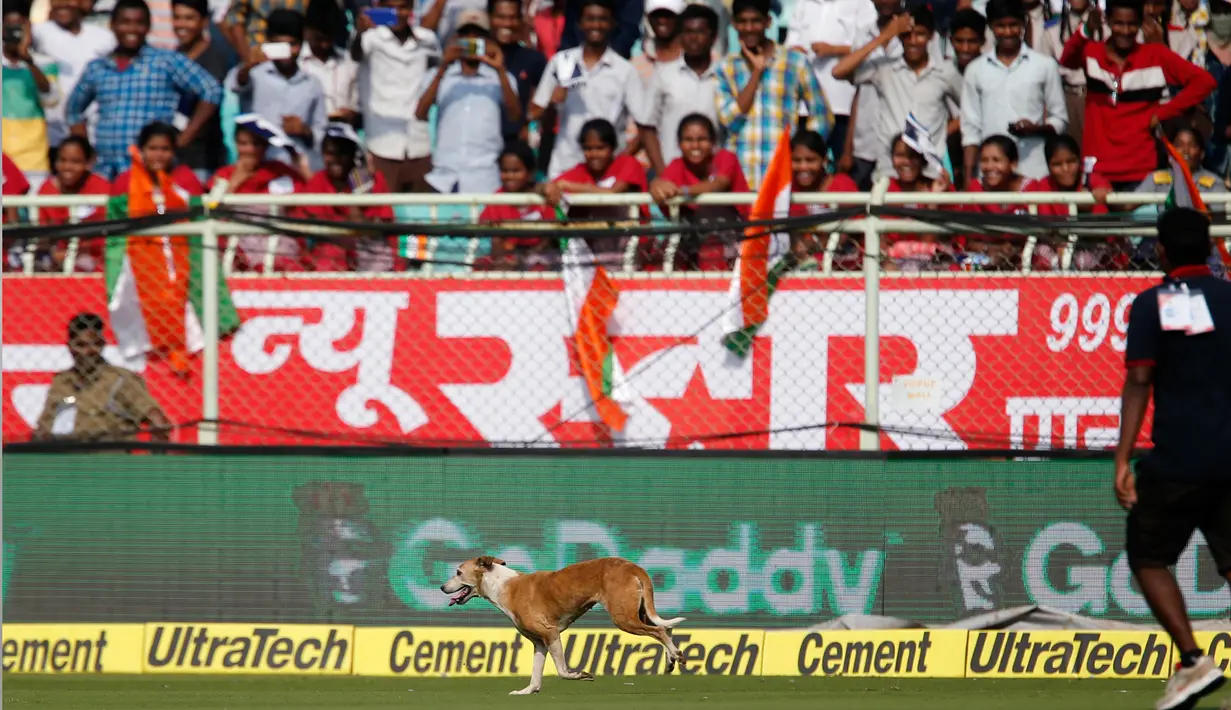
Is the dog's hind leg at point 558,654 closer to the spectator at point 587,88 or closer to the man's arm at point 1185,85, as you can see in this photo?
the spectator at point 587,88

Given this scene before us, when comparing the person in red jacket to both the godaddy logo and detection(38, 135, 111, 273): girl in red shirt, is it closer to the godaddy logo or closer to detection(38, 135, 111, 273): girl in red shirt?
the godaddy logo

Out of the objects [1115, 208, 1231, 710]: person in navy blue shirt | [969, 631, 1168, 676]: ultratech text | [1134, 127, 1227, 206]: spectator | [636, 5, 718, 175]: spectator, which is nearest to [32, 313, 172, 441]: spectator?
[636, 5, 718, 175]: spectator

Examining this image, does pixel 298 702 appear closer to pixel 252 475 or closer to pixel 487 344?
pixel 252 475

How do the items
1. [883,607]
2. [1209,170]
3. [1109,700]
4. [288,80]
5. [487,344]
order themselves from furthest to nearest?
1. [288,80]
2. [1209,170]
3. [487,344]
4. [883,607]
5. [1109,700]

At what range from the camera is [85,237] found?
435 inches

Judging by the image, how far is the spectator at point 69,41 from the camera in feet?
47.6

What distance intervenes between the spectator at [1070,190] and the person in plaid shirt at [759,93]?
192 centimetres

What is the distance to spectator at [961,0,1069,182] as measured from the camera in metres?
12.6

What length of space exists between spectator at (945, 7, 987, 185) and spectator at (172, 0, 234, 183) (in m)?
6.15

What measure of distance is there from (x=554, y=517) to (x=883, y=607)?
214cm

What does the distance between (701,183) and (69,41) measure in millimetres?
6279

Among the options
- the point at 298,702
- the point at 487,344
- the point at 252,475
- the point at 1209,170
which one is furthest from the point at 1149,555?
the point at 1209,170

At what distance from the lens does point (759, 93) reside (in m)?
12.9

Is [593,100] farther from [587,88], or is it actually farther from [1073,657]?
[1073,657]
